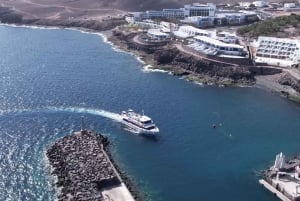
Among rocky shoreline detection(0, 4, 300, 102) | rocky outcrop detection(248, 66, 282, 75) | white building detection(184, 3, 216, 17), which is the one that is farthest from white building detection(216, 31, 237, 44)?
white building detection(184, 3, 216, 17)

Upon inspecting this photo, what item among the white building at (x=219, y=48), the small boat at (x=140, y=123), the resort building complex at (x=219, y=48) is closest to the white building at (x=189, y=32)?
the resort building complex at (x=219, y=48)

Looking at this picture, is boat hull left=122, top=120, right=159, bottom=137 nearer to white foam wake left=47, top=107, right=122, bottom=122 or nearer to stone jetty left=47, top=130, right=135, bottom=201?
white foam wake left=47, top=107, right=122, bottom=122

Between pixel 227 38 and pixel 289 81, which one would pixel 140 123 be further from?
pixel 227 38

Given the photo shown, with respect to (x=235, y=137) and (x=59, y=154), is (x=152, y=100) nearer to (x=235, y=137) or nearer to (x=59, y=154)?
(x=235, y=137)

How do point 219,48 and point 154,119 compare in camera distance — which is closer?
point 154,119

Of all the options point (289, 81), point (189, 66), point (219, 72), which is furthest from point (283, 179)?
point (189, 66)

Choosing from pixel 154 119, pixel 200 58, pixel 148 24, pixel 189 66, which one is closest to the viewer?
pixel 154 119

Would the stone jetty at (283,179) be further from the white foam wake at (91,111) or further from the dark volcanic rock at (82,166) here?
the white foam wake at (91,111)

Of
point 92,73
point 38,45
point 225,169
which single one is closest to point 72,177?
point 225,169
